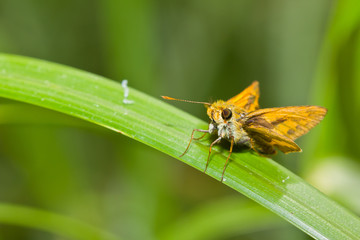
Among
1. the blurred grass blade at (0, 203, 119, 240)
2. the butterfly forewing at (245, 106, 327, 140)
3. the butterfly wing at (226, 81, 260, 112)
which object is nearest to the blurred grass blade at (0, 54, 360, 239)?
the butterfly forewing at (245, 106, 327, 140)

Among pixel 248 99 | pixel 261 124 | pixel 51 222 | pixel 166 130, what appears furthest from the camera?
pixel 51 222

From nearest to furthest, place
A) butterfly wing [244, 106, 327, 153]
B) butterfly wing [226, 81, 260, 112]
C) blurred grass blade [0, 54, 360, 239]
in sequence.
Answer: blurred grass blade [0, 54, 360, 239] → butterfly wing [244, 106, 327, 153] → butterfly wing [226, 81, 260, 112]

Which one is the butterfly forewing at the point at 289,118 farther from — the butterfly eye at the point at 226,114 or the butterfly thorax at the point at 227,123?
the butterfly eye at the point at 226,114

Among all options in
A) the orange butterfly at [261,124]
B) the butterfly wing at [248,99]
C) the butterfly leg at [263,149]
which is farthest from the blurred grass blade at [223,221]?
the butterfly wing at [248,99]

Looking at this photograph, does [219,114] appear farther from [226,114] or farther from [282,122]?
[282,122]

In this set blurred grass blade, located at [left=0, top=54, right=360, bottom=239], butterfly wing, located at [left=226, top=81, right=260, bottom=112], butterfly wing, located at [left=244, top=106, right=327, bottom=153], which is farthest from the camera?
butterfly wing, located at [left=226, top=81, right=260, bottom=112]

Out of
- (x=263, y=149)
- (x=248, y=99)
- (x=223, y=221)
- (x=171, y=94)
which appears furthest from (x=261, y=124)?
(x=171, y=94)

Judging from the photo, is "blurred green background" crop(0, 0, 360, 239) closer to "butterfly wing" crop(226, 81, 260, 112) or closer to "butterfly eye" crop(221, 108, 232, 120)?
"butterfly wing" crop(226, 81, 260, 112)

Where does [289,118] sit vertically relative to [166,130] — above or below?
above

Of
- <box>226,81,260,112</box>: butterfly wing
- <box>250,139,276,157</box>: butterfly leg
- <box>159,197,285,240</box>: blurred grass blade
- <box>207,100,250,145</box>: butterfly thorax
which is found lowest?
<box>159,197,285,240</box>: blurred grass blade
